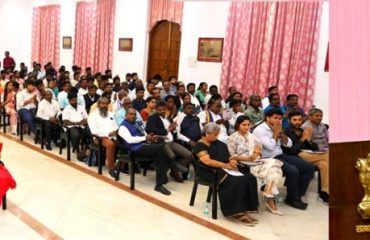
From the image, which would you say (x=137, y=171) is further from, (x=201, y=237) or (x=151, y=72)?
(x=151, y=72)

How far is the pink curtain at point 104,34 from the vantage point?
39.1 ft

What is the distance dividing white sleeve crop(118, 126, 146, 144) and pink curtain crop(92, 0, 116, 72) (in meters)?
7.46

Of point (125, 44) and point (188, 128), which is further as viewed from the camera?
point (125, 44)

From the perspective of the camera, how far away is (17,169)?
5.25 meters

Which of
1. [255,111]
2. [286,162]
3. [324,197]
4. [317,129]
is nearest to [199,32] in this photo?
[255,111]

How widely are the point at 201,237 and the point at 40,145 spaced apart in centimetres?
398

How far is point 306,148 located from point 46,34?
12.2m

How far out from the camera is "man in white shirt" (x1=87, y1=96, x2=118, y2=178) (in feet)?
17.6

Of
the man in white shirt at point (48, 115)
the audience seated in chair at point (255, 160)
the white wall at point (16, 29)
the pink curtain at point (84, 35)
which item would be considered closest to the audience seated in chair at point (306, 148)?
the audience seated in chair at point (255, 160)

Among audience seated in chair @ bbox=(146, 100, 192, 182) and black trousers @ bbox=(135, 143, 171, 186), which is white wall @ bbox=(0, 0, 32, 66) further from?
black trousers @ bbox=(135, 143, 171, 186)

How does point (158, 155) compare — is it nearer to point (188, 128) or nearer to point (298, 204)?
point (188, 128)

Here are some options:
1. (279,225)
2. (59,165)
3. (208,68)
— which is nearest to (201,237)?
(279,225)

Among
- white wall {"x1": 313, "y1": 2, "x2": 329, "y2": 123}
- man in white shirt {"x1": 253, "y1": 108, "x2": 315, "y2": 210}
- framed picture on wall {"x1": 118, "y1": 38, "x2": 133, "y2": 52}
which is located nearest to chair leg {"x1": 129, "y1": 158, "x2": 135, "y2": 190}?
man in white shirt {"x1": 253, "y1": 108, "x2": 315, "y2": 210}

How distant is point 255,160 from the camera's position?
4414 mm
